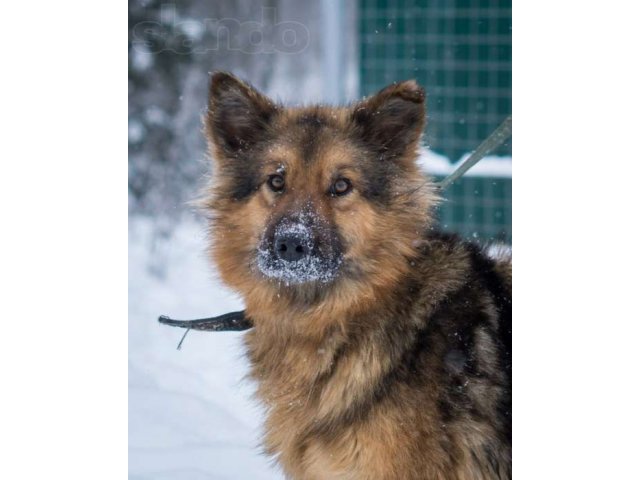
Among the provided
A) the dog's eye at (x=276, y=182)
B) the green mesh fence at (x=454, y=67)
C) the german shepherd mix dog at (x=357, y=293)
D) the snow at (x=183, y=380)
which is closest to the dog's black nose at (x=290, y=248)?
the german shepherd mix dog at (x=357, y=293)

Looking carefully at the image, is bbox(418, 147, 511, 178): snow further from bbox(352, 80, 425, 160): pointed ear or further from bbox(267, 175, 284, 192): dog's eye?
bbox(267, 175, 284, 192): dog's eye

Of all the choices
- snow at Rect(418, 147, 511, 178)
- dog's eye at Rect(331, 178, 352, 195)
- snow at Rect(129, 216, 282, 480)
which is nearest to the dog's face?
dog's eye at Rect(331, 178, 352, 195)

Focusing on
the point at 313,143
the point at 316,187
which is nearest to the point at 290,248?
the point at 316,187

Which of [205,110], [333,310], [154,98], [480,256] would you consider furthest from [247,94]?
[154,98]

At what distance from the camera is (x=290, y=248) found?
2967 mm

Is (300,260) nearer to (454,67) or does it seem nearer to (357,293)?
(357,293)

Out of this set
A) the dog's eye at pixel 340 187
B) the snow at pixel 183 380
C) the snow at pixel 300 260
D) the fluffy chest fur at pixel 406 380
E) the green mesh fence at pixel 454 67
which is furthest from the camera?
the green mesh fence at pixel 454 67

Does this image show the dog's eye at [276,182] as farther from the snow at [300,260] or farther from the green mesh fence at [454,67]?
the green mesh fence at [454,67]

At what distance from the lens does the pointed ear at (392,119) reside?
3068 millimetres

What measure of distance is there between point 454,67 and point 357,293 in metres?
3.63

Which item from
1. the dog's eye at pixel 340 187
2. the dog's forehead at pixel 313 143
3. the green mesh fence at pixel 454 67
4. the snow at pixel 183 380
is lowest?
the snow at pixel 183 380

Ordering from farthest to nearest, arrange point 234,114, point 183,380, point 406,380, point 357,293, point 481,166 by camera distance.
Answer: point 481,166 → point 183,380 → point 234,114 → point 357,293 → point 406,380
